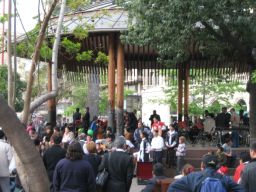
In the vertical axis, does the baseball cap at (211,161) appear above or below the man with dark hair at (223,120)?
above

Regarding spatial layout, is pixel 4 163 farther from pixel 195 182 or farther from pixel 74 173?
pixel 195 182

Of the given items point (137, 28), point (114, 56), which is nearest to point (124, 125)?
point (114, 56)

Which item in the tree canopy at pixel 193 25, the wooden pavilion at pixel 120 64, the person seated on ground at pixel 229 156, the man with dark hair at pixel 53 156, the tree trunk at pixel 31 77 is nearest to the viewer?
the tree trunk at pixel 31 77

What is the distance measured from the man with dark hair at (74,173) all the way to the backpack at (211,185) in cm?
238

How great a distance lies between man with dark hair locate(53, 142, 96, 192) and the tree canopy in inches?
354

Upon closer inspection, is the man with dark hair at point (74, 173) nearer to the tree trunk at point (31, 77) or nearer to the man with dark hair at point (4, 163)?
the tree trunk at point (31, 77)

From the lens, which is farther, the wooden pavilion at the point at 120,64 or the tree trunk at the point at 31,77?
the wooden pavilion at the point at 120,64

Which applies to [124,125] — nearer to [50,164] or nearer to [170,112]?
[50,164]

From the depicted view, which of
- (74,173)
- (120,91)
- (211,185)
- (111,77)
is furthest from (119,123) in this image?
(211,185)

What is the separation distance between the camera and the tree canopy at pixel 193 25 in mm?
16312

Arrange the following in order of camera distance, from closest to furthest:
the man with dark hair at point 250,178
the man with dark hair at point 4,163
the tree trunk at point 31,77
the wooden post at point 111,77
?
the man with dark hair at point 250,178
the tree trunk at point 31,77
the man with dark hair at point 4,163
the wooden post at point 111,77

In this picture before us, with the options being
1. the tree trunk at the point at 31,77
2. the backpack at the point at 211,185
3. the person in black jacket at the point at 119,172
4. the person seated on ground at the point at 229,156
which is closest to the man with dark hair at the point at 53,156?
the tree trunk at the point at 31,77

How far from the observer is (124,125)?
76.2ft

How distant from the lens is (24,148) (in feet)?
22.8
